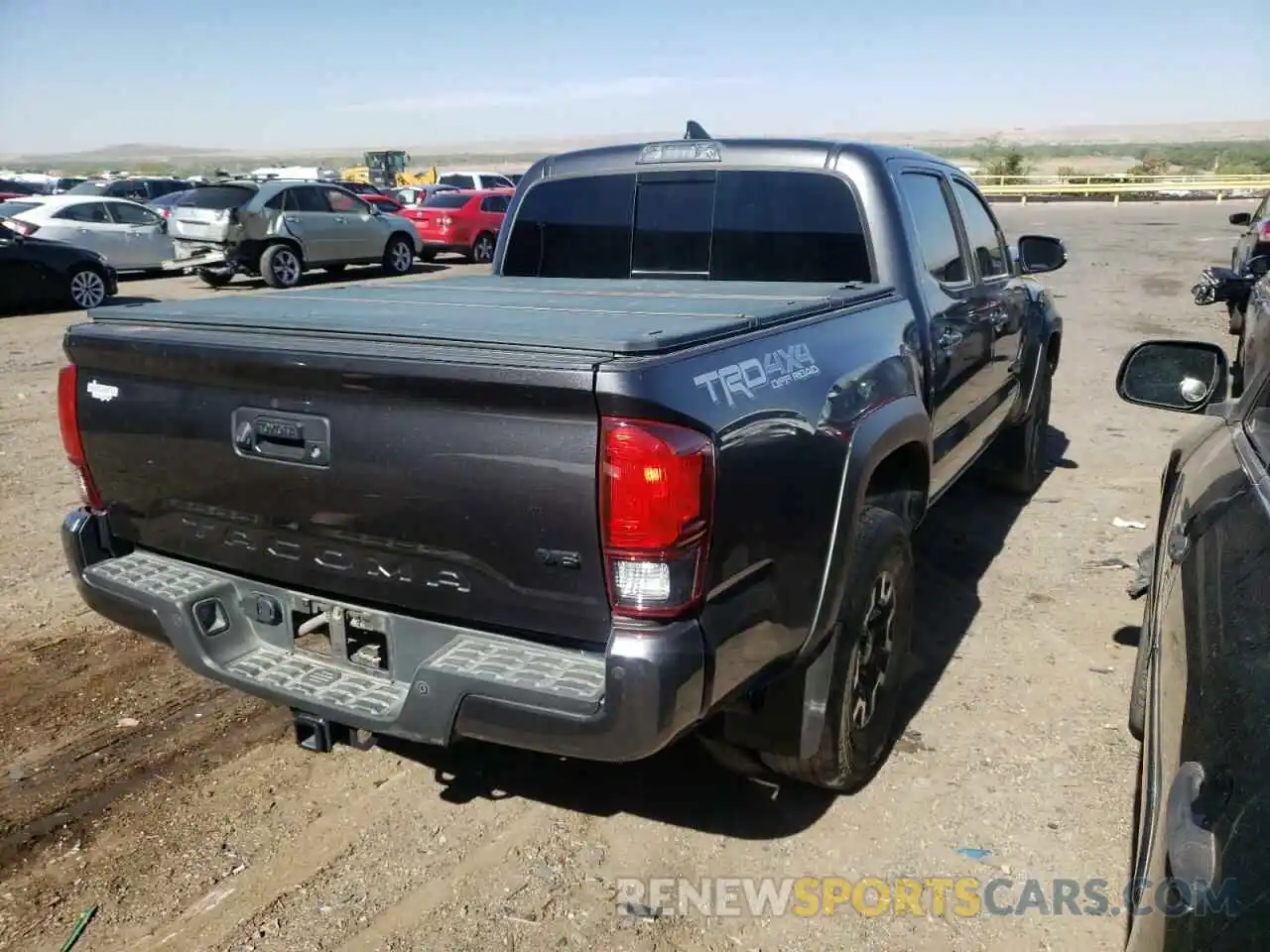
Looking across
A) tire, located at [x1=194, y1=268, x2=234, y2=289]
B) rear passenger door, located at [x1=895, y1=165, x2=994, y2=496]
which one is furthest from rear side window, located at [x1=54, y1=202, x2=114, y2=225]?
rear passenger door, located at [x1=895, y1=165, x2=994, y2=496]

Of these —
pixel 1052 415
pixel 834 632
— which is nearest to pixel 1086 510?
pixel 1052 415

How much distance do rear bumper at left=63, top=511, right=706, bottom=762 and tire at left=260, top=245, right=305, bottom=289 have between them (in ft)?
46.6

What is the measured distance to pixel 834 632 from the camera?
2811mm

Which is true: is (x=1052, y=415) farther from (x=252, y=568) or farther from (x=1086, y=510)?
(x=252, y=568)

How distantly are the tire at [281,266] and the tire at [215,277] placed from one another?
0.67 metres

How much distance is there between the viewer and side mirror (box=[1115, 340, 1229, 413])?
3.03 metres

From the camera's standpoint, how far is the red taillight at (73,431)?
3057mm

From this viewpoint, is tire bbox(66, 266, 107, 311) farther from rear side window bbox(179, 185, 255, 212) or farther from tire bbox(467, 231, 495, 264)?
tire bbox(467, 231, 495, 264)

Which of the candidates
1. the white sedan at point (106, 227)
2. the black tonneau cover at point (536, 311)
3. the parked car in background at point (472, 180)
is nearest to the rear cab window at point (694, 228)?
the black tonneau cover at point (536, 311)

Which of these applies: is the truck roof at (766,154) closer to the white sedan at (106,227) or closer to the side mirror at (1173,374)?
the side mirror at (1173,374)

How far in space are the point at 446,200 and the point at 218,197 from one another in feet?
18.6

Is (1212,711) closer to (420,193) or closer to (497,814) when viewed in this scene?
(497,814)

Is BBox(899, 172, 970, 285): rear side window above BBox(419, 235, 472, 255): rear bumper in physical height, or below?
above

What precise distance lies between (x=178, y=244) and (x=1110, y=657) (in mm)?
16650
